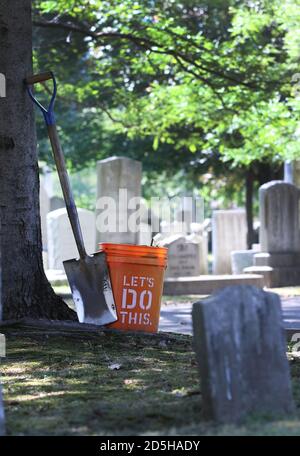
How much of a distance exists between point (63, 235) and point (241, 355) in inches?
626

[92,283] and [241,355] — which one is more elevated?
[92,283]

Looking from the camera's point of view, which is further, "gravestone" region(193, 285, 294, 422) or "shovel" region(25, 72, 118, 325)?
"shovel" region(25, 72, 118, 325)

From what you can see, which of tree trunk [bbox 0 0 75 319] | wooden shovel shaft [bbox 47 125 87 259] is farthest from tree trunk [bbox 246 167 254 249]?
wooden shovel shaft [bbox 47 125 87 259]

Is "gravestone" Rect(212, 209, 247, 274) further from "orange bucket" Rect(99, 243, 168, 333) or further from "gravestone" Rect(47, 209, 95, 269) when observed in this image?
"orange bucket" Rect(99, 243, 168, 333)

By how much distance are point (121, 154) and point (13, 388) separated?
23920 mm

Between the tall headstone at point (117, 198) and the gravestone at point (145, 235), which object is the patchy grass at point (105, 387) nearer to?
the tall headstone at point (117, 198)

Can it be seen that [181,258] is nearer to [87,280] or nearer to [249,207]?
[249,207]

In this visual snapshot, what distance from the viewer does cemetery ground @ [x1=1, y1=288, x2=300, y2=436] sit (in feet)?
16.8

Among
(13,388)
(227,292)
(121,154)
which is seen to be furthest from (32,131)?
(121,154)

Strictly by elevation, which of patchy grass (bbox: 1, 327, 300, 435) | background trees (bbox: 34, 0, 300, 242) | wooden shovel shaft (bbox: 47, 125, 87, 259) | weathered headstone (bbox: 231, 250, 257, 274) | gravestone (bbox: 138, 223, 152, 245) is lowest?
patchy grass (bbox: 1, 327, 300, 435)

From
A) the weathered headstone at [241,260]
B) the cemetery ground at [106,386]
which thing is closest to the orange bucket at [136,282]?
the cemetery ground at [106,386]

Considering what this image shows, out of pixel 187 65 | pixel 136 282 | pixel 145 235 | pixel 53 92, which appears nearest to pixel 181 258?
pixel 145 235

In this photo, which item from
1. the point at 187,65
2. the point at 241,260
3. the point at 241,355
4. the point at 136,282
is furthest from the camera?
the point at 241,260

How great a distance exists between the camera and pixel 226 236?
25.8 metres
